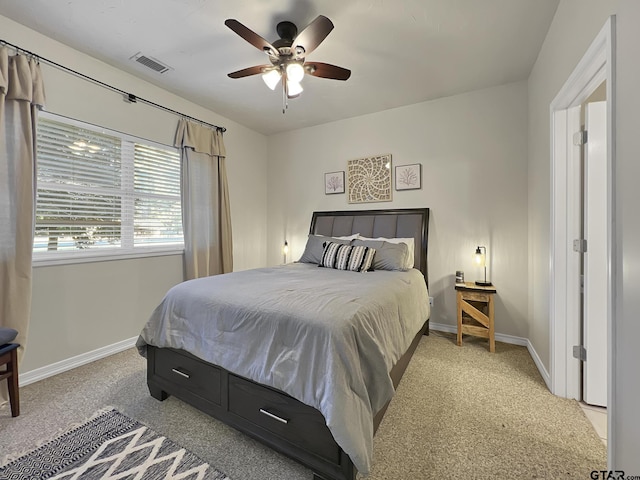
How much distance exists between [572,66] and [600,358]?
1.89 metres

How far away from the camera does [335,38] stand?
7.14ft

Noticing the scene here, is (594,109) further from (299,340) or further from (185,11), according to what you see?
(185,11)

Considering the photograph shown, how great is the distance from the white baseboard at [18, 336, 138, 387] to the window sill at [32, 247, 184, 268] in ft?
2.76

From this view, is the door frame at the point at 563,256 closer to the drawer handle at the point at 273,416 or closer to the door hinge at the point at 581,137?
the door hinge at the point at 581,137

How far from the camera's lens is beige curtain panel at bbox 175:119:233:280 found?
10.4 feet

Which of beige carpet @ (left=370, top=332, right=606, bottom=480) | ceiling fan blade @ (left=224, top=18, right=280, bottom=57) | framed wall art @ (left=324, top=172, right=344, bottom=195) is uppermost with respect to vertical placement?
ceiling fan blade @ (left=224, top=18, right=280, bottom=57)

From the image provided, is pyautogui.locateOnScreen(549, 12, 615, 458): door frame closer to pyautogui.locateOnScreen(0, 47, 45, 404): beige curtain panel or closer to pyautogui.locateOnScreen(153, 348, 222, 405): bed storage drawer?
pyautogui.locateOnScreen(153, 348, 222, 405): bed storage drawer

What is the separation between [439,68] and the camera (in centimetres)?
257

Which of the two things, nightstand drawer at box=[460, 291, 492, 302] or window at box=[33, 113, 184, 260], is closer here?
window at box=[33, 113, 184, 260]

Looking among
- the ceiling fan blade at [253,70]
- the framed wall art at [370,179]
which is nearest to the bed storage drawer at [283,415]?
the ceiling fan blade at [253,70]

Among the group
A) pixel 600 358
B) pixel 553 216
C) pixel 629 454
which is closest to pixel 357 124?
pixel 553 216

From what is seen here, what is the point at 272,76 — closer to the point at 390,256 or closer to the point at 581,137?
the point at 390,256

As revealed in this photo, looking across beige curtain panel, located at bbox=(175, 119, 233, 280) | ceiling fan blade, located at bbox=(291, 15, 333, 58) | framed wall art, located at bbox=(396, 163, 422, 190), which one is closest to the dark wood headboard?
framed wall art, located at bbox=(396, 163, 422, 190)

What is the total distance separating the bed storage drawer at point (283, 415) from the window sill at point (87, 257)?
1977mm
